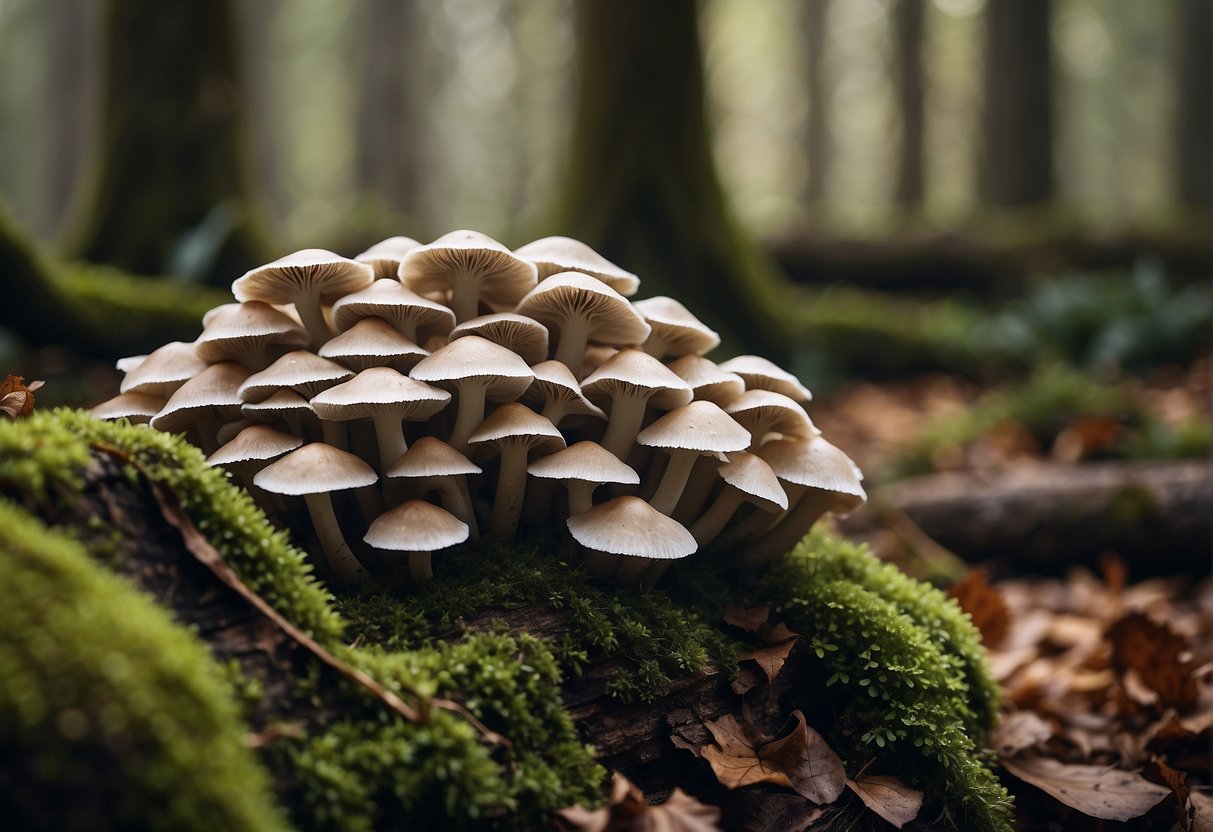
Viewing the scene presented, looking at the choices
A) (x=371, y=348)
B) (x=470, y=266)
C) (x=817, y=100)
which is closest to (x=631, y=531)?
(x=371, y=348)

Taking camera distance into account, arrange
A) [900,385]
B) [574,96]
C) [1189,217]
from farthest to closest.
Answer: [1189,217] → [900,385] → [574,96]

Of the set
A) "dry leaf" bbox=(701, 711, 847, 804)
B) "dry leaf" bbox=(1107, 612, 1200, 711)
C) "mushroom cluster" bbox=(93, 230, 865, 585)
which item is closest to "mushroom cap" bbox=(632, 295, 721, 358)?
"mushroom cluster" bbox=(93, 230, 865, 585)

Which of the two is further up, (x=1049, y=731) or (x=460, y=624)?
(x=460, y=624)

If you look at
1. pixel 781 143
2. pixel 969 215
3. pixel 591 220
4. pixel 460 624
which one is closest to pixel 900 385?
pixel 591 220

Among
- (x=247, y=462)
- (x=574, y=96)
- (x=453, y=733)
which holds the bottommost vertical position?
(x=453, y=733)

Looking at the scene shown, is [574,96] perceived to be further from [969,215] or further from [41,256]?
[969,215]

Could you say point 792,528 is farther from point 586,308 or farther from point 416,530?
point 416,530

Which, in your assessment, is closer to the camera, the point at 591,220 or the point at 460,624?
the point at 460,624

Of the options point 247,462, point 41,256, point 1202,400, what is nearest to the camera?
point 247,462
